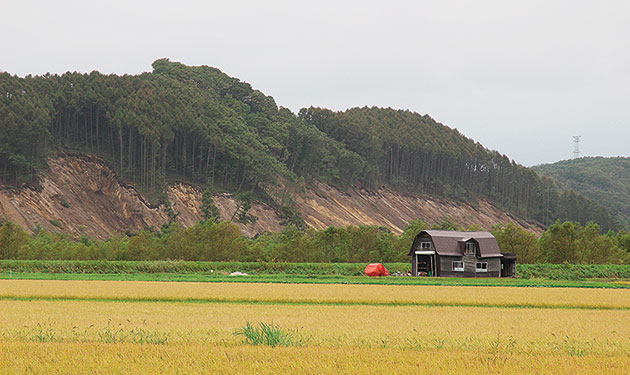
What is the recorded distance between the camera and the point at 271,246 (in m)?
76.7

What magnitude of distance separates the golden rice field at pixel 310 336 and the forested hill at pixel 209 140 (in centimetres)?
6275

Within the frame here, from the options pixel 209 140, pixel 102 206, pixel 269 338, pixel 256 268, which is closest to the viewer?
pixel 269 338

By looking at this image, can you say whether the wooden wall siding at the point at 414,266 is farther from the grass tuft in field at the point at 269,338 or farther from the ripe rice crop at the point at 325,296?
the grass tuft in field at the point at 269,338

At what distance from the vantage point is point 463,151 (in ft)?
603

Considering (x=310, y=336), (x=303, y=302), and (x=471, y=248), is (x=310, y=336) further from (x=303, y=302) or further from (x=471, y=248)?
(x=471, y=248)

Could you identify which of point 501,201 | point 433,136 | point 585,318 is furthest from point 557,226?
point 433,136

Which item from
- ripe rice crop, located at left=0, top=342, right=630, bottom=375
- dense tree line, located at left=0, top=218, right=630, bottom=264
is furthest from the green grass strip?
dense tree line, located at left=0, top=218, right=630, bottom=264

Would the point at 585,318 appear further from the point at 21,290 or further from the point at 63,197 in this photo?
the point at 63,197

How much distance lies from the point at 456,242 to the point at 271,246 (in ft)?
73.1

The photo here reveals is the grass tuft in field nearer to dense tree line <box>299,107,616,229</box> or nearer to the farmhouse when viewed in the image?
the farmhouse

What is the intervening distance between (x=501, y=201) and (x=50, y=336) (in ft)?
557

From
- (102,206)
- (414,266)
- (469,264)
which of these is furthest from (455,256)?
(102,206)

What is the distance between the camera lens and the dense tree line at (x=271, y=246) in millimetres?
67250

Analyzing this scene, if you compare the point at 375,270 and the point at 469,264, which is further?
the point at 469,264
